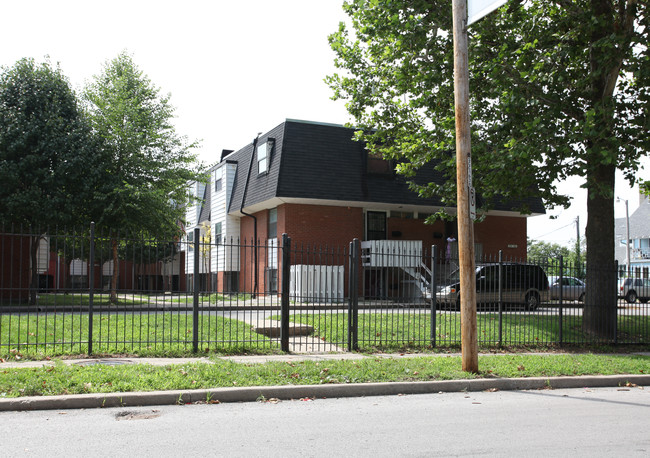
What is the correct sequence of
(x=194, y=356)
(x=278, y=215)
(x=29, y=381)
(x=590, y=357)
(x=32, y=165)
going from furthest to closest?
(x=278, y=215) → (x=32, y=165) → (x=590, y=357) → (x=194, y=356) → (x=29, y=381)

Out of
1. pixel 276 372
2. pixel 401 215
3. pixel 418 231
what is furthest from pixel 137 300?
pixel 276 372

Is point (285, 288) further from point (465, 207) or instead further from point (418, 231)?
point (418, 231)

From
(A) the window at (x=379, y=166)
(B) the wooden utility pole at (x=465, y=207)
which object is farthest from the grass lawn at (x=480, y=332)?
(A) the window at (x=379, y=166)

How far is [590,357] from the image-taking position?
11.7 meters

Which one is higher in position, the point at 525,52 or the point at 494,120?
the point at 525,52

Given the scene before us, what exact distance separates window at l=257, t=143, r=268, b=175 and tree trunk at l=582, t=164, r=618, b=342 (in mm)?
16241

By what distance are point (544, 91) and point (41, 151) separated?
17.8 m

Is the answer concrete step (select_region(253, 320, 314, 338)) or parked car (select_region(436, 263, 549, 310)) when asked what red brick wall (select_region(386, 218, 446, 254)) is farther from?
concrete step (select_region(253, 320, 314, 338))

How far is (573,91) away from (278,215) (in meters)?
15.9

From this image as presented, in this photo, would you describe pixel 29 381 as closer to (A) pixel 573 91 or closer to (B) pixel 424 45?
(B) pixel 424 45

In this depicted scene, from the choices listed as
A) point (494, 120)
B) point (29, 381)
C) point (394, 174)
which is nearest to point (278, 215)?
point (394, 174)

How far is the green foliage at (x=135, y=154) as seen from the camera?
23.7 m

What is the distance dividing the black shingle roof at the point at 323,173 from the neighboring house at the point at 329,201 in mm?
46

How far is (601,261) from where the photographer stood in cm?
1471
